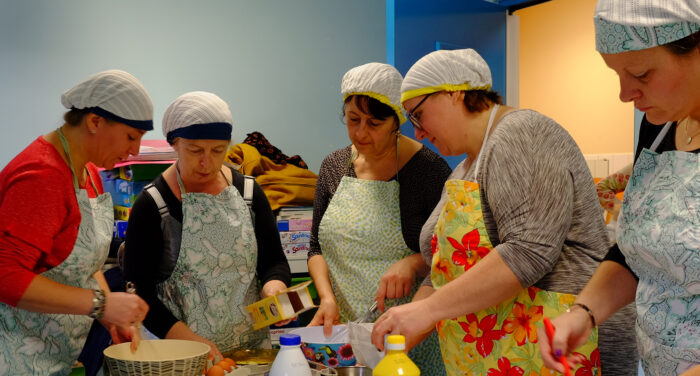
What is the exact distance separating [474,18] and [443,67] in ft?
5.66

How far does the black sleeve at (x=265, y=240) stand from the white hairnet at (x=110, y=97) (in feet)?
1.58

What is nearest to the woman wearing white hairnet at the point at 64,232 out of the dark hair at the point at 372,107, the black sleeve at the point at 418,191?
the dark hair at the point at 372,107

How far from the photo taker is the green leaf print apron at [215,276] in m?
1.92

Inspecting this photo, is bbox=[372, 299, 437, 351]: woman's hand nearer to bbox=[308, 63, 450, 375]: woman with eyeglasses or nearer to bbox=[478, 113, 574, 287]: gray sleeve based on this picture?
bbox=[478, 113, 574, 287]: gray sleeve

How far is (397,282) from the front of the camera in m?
1.98

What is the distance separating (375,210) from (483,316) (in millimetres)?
737

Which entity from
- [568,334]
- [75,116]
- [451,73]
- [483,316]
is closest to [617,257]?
[568,334]

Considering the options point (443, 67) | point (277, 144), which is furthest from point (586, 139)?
point (443, 67)

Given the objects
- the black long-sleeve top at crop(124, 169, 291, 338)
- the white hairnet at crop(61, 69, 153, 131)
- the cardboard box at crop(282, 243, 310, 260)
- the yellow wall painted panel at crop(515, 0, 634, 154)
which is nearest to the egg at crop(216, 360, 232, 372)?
the black long-sleeve top at crop(124, 169, 291, 338)

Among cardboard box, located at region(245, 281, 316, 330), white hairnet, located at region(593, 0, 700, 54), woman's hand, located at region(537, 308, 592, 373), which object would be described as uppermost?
white hairnet, located at region(593, 0, 700, 54)

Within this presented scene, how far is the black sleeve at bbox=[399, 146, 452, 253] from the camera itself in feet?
6.82

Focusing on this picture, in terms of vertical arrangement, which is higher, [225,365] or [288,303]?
[288,303]

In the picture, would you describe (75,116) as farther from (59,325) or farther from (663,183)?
(663,183)

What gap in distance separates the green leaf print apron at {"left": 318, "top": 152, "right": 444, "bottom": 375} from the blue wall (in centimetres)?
89
